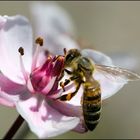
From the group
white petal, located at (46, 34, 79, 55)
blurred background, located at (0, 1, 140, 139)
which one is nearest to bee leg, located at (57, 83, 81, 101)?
white petal, located at (46, 34, 79, 55)

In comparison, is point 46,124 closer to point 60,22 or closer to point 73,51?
point 73,51

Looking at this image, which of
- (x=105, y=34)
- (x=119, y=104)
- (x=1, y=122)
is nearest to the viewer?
(x=1, y=122)

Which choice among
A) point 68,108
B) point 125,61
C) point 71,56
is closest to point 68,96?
point 68,108

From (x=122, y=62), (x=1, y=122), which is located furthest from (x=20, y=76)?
(x=1, y=122)

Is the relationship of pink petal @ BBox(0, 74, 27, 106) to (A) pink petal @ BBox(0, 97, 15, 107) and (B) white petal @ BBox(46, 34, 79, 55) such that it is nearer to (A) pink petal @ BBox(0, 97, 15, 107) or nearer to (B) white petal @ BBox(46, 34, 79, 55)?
(A) pink petal @ BBox(0, 97, 15, 107)

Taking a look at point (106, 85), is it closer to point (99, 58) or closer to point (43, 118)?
point (99, 58)
